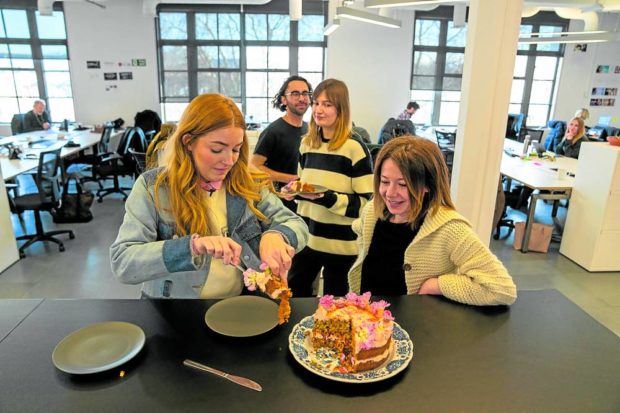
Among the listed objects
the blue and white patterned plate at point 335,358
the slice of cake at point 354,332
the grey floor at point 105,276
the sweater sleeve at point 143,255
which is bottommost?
the grey floor at point 105,276

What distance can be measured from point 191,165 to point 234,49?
25.4 ft

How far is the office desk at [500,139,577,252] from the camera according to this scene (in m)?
4.09

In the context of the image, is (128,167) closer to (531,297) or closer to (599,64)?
(531,297)

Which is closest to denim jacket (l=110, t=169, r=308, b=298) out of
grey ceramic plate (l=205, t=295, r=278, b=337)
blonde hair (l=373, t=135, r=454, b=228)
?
grey ceramic plate (l=205, t=295, r=278, b=337)

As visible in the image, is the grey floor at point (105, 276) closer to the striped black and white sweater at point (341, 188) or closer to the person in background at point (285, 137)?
the person in background at point (285, 137)

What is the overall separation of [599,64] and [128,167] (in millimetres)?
8908

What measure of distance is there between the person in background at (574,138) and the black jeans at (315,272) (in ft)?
15.1

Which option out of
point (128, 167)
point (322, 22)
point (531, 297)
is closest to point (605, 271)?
point (531, 297)

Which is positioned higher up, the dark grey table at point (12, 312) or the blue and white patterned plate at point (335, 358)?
the blue and white patterned plate at point (335, 358)

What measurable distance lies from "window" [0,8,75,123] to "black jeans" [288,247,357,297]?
7.98 m

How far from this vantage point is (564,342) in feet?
3.96

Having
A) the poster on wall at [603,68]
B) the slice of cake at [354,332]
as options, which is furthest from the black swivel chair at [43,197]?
the poster on wall at [603,68]

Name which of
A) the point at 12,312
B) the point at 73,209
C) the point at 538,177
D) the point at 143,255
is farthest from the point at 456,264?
the point at 73,209

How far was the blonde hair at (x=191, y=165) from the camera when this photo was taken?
50.9 inches
